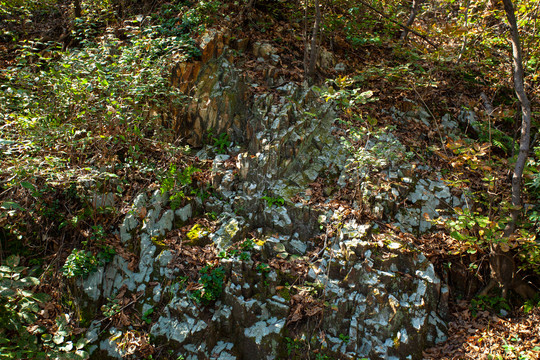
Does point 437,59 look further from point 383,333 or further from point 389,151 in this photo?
point 383,333

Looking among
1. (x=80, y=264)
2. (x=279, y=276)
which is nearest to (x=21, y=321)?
(x=80, y=264)

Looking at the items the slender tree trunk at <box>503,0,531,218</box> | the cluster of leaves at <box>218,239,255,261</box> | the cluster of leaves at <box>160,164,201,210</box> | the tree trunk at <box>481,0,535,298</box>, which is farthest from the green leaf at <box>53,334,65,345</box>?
the slender tree trunk at <box>503,0,531,218</box>

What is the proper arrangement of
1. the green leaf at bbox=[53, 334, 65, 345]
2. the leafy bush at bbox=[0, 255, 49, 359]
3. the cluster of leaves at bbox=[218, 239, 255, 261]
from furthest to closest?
the cluster of leaves at bbox=[218, 239, 255, 261]
the green leaf at bbox=[53, 334, 65, 345]
the leafy bush at bbox=[0, 255, 49, 359]

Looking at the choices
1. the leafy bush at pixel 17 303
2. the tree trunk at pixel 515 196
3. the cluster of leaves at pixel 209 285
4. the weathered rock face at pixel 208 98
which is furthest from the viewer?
the weathered rock face at pixel 208 98

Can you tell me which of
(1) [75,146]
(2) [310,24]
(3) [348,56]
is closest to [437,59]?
(3) [348,56]

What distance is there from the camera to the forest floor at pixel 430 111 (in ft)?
14.0

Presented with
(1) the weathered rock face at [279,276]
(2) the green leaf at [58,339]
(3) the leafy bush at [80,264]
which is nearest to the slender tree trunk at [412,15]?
(1) the weathered rock face at [279,276]

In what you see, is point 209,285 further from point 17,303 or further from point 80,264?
point 17,303

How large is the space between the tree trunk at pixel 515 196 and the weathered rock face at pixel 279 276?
907 mm

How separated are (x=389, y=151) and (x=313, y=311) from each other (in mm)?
3246

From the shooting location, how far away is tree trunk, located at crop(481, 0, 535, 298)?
13.8 feet

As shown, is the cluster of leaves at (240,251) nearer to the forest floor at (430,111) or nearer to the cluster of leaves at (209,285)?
the cluster of leaves at (209,285)

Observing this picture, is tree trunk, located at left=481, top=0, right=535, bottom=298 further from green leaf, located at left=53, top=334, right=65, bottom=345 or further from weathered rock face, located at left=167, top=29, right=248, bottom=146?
green leaf, located at left=53, top=334, right=65, bottom=345

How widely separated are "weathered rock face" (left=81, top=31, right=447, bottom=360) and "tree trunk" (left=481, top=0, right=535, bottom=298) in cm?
91
